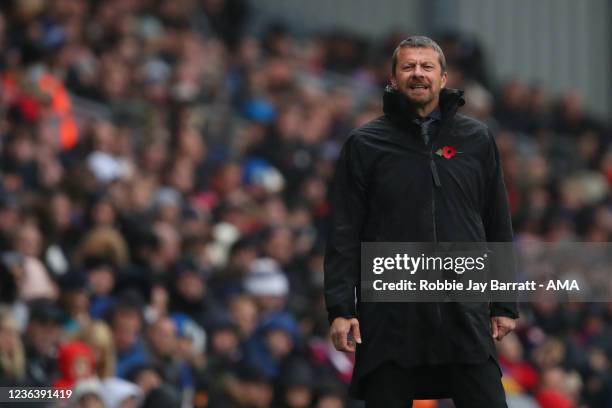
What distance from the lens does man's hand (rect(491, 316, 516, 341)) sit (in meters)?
5.96

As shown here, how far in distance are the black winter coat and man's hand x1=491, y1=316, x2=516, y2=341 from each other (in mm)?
23

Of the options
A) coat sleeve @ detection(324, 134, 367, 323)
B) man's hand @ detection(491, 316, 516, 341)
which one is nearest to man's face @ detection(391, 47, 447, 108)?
coat sleeve @ detection(324, 134, 367, 323)

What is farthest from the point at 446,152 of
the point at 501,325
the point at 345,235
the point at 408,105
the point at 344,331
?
the point at 344,331

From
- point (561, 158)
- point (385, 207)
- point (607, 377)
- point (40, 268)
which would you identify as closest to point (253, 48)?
point (561, 158)

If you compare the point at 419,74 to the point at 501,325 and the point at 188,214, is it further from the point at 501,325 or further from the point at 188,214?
the point at 188,214

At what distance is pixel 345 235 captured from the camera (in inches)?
233

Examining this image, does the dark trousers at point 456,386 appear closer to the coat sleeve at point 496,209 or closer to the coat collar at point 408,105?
the coat sleeve at point 496,209

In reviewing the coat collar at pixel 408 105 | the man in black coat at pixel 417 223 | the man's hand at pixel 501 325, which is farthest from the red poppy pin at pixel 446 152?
the man's hand at pixel 501 325

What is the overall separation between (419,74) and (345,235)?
70cm

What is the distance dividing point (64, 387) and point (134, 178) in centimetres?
417

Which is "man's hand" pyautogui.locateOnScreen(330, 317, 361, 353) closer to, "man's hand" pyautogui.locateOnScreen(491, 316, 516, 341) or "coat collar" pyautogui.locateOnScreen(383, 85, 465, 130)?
"man's hand" pyautogui.locateOnScreen(491, 316, 516, 341)

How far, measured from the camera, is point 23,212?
11.0 metres

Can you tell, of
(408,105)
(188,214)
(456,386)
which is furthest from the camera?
(188,214)

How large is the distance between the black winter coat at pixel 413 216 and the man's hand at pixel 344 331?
29 mm
